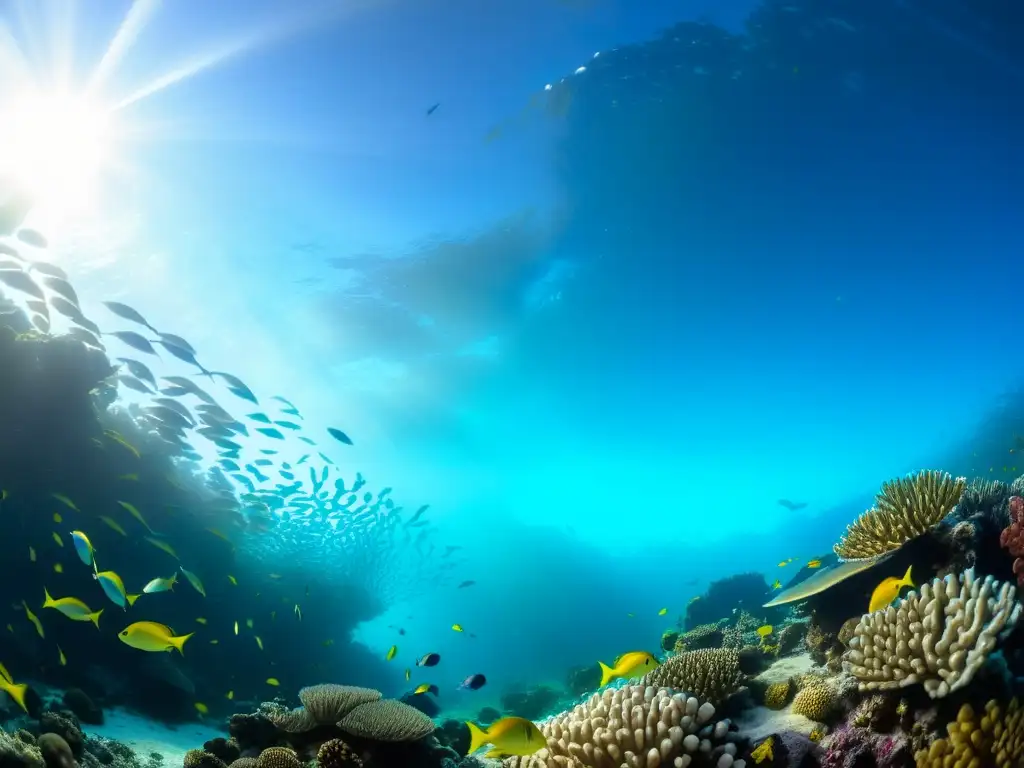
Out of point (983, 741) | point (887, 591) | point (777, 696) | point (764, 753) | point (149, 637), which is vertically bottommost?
point (983, 741)

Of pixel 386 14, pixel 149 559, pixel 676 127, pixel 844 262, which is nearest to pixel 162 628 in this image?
pixel 149 559

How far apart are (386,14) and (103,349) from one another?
39.1ft

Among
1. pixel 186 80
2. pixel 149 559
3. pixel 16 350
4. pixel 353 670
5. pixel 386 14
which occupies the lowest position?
pixel 353 670

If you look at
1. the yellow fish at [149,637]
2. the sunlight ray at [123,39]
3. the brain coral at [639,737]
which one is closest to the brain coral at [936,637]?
the brain coral at [639,737]

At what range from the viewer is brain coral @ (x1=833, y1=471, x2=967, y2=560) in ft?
17.4

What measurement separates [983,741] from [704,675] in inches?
88.1

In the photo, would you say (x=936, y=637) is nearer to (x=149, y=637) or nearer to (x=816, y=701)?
(x=816, y=701)

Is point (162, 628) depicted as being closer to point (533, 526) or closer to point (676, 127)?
point (676, 127)

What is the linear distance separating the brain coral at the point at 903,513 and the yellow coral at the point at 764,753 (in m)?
2.75

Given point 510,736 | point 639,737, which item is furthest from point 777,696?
point 510,736

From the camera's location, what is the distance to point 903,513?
5.44 meters

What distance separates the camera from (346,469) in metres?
53.7

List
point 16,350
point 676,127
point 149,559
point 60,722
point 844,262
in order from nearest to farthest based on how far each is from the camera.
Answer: point 60,722
point 16,350
point 149,559
point 676,127
point 844,262

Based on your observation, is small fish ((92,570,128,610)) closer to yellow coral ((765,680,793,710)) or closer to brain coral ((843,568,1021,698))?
yellow coral ((765,680,793,710))
